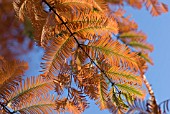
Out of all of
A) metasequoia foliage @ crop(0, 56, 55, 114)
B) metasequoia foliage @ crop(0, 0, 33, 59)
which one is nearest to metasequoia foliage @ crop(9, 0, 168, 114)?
metasequoia foliage @ crop(0, 56, 55, 114)

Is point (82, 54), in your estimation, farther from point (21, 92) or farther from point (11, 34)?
point (11, 34)

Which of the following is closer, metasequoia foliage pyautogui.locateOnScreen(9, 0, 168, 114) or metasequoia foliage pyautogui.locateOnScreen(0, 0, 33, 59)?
metasequoia foliage pyautogui.locateOnScreen(9, 0, 168, 114)

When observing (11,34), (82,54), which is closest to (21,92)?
(82,54)

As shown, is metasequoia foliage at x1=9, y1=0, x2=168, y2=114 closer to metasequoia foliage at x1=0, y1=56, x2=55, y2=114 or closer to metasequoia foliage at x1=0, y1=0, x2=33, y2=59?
metasequoia foliage at x1=0, y1=56, x2=55, y2=114

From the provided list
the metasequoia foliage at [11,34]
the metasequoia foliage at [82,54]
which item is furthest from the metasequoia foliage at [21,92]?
the metasequoia foliage at [11,34]

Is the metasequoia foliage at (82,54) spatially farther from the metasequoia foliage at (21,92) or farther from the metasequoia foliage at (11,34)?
the metasequoia foliage at (11,34)

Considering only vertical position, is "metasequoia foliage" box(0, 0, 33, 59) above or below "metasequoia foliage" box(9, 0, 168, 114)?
above
